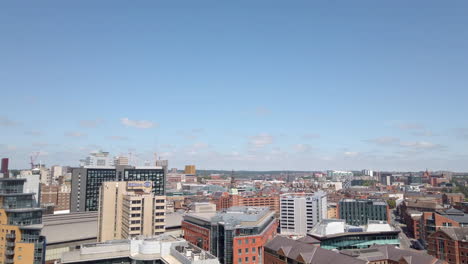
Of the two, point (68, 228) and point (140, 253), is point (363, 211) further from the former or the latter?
point (68, 228)

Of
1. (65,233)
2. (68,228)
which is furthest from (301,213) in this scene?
(65,233)

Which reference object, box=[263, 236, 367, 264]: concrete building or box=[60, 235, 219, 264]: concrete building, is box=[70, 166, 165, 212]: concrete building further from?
box=[263, 236, 367, 264]: concrete building

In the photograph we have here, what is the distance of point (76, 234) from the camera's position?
12156cm

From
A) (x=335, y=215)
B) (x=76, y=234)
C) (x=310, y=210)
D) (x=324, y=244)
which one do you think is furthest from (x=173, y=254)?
(x=335, y=215)

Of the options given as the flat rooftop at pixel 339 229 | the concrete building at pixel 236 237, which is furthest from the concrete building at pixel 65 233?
the flat rooftop at pixel 339 229

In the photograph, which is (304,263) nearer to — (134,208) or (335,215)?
(134,208)

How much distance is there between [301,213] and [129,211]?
303 ft

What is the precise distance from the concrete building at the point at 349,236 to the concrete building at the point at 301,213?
56987 mm

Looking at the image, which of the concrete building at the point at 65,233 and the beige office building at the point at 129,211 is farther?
the concrete building at the point at 65,233

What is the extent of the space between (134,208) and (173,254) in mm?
42049

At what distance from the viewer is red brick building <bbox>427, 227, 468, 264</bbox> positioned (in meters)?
93.7

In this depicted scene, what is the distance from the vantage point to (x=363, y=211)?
16450cm

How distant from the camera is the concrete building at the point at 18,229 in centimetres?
6750

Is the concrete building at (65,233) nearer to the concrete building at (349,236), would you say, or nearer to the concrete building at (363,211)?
the concrete building at (349,236)
